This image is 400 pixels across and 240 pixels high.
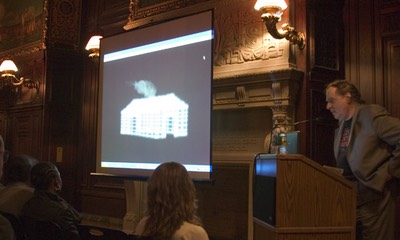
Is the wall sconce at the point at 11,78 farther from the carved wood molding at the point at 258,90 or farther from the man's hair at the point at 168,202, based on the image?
the man's hair at the point at 168,202

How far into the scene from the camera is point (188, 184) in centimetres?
196

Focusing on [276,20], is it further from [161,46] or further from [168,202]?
[168,202]

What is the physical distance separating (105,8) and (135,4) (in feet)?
3.15

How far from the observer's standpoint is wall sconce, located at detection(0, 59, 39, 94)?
6075 millimetres

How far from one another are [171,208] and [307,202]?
3.03 feet

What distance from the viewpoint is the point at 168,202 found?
6.19 ft

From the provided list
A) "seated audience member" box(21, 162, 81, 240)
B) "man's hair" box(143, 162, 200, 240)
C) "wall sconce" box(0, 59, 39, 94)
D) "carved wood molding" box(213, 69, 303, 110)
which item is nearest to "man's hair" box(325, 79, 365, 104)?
"carved wood molding" box(213, 69, 303, 110)

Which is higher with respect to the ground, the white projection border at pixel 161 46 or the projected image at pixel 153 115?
the white projection border at pixel 161 46

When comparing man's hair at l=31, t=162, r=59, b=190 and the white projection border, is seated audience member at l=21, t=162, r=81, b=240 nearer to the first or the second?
man's hair at l=31, t=162, r=59, b=190

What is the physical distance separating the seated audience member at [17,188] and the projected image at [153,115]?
3.39 feet

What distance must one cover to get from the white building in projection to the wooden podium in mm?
1286

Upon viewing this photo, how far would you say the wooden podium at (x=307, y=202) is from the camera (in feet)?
8.07

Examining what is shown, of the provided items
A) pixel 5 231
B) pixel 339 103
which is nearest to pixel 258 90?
pixel 339 103

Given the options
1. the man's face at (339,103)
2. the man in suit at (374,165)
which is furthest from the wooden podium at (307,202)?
the man's face at (339,103)
